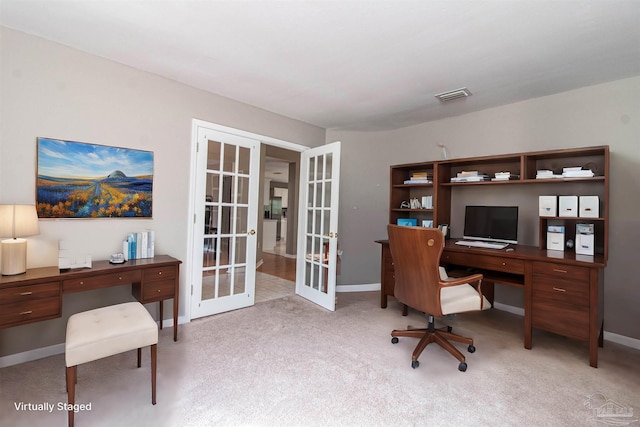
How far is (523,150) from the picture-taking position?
3.30m

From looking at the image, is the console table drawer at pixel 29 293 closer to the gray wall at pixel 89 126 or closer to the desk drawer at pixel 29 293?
the desk drawer at pixel 29 293

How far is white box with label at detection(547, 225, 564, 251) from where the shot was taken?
283cm

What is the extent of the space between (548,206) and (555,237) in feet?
1.03

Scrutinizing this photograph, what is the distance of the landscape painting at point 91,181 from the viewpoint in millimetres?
2293

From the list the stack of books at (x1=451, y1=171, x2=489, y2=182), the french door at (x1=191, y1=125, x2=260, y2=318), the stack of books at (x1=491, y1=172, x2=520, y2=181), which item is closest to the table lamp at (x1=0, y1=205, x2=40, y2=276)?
the french door at (x1=191, y1=125, x2=260, y2=318)

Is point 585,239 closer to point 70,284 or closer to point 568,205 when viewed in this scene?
point 568,205

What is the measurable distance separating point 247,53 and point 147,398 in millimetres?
2610

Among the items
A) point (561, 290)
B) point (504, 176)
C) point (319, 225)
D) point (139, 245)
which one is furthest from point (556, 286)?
point (139, 245)

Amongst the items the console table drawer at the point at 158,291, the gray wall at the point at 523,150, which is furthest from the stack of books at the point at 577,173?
the console table drawer at the point at 158,291

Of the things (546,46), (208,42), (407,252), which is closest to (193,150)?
(208,42)

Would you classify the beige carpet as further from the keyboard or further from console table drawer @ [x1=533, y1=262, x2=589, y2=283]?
the keyboard

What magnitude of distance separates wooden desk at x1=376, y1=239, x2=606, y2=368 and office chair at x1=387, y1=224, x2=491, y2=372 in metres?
0.48

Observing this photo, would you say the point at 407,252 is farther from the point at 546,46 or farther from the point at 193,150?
the point at 193,150

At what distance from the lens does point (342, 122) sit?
13.5 ft
